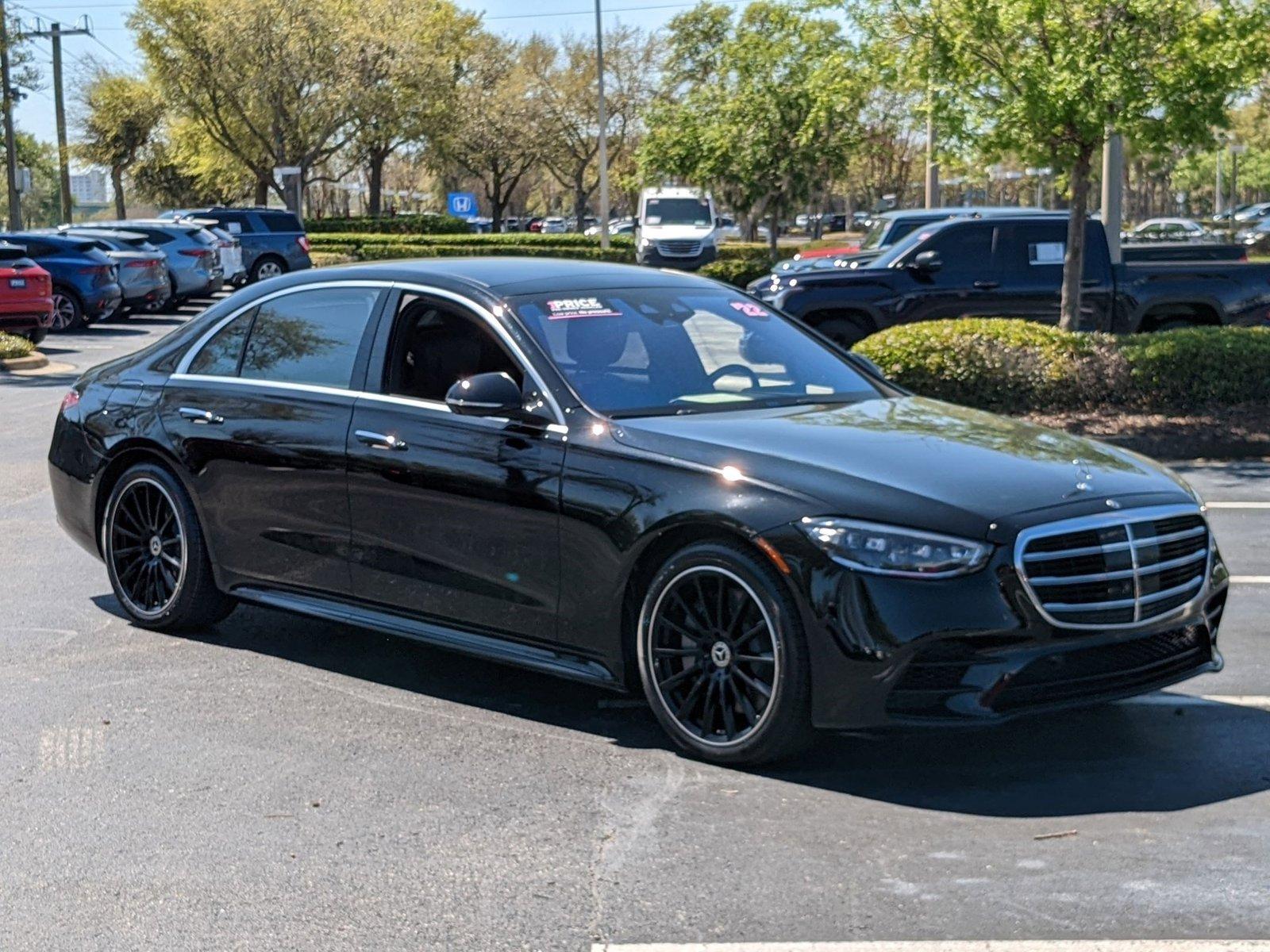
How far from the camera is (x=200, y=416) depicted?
7.23 metres

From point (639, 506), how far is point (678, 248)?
3775 centimetres

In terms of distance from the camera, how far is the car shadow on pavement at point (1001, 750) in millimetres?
5223

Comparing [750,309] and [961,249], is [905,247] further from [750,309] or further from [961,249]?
[750,309]

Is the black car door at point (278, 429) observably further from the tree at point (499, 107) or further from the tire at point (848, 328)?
the tree at point (499, 107)

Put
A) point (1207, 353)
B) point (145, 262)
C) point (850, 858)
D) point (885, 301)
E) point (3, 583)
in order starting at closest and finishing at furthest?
point (850, 858)
point (3, 583)
point (1207, 353)
point (885, 301)
point (145, 262)

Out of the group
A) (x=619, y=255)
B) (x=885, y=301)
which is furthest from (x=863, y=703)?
(x=619, y=255)

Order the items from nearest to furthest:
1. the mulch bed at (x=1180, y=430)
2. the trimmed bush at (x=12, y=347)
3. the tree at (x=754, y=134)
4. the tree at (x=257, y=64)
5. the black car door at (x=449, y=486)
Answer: the black car door at (x=449, y=486)
the mulch bed at (x=1180, y=430)
the trimmed bush at (x=12, y=347)
the tree at (x=754, y=134)
the tree at (x=257, y=64)

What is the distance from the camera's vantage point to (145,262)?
29.3m

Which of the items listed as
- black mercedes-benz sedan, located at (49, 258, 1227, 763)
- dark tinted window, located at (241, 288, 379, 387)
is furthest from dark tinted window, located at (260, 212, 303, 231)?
dark tinted window, located at (241, 288, 379, 387)

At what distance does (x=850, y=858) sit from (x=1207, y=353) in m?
9.70

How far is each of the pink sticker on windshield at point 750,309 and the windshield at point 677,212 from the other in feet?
121

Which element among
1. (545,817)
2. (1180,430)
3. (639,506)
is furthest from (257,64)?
(545,817)

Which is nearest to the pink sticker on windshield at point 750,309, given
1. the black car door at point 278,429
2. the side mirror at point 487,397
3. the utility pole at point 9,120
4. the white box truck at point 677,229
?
the side mirror at point 487,397

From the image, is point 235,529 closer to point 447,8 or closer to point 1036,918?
point 1036,918
